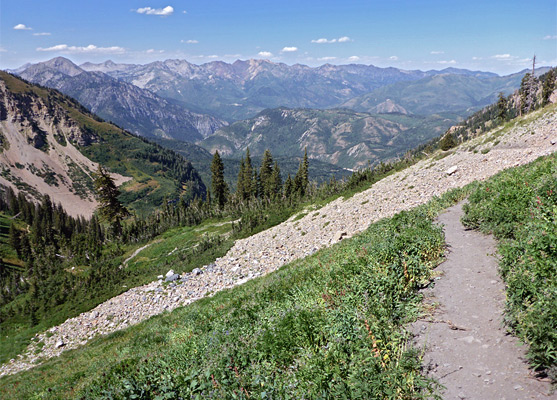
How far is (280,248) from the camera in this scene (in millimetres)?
31359

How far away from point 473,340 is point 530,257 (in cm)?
242

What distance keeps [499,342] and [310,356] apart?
379 cm

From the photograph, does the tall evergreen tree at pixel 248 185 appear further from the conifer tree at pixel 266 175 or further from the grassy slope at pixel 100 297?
the grassy slope at pixel 100 297

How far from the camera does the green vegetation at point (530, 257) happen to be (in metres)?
4.60

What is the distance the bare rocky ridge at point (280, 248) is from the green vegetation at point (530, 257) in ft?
45.1

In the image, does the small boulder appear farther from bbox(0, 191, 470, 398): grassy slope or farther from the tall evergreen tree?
the tall evergreen tree

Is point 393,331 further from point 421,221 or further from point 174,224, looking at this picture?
point 174,224

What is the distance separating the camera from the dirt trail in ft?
15.5

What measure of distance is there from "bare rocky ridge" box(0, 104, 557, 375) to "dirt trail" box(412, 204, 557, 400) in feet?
51.7

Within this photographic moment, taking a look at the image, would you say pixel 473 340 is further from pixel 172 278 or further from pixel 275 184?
pixel 275 184

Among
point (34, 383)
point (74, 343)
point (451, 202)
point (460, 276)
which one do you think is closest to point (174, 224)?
point (74, 343)

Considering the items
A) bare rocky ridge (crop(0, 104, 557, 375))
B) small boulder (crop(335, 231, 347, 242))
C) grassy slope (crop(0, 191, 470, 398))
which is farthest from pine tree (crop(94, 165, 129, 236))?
grassy slope (crop(0, 191, 470, 398))

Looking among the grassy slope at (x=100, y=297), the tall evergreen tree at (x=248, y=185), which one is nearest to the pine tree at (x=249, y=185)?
the tall evergreen tree at (x=248, y=185)

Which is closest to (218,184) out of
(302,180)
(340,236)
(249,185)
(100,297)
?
(249,185)
